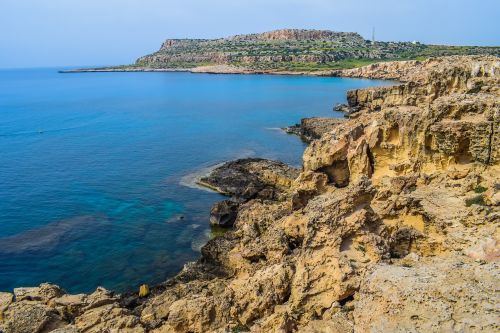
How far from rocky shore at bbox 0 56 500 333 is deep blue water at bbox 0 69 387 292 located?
642 centimetres

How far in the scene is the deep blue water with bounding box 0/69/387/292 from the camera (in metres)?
29.6

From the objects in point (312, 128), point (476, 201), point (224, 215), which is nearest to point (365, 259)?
point (476, 201)

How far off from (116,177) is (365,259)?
3948 centimetres

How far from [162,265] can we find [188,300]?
11798 mm

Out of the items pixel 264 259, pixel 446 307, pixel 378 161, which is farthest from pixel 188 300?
pixel 378 161

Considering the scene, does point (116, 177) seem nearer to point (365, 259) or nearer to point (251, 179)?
point (251, 179)

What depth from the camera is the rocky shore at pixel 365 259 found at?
33.7 ft

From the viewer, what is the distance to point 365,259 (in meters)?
15.7

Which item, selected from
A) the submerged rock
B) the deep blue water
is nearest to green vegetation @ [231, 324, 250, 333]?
the deep blue water

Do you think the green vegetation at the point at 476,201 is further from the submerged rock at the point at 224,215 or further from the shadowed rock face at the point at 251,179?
the shadowed rock face at the point at 251,179

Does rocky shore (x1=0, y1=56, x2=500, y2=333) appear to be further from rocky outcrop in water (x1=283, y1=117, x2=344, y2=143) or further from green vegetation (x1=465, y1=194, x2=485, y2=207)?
rocky outcrop in water (x1=283, y1=117, x2=344, y2=143)

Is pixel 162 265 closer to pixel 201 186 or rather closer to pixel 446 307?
pixel 201 186

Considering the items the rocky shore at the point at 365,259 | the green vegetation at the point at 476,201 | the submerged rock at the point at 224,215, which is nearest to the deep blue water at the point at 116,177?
the submerged rock at the point at 224,215

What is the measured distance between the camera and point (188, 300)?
57.7ft
